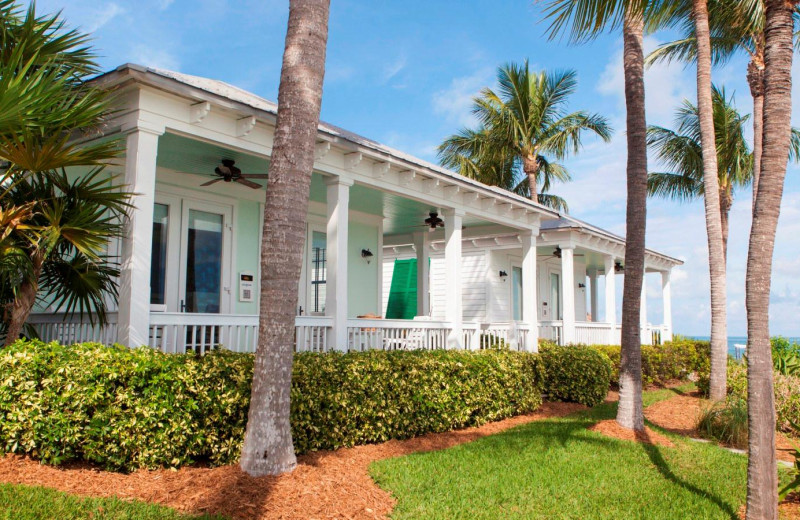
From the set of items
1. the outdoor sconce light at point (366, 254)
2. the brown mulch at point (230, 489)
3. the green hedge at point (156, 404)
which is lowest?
the brown mulch at point (230, 489)

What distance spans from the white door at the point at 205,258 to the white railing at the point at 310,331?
2214 millimetres

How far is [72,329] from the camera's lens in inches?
303

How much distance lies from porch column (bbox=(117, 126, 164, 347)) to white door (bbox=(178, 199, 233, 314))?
327 cm

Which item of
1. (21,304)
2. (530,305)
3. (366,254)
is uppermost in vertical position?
(366,254)

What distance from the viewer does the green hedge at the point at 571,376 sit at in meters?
12.4

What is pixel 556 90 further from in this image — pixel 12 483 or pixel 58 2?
pixel 12 483

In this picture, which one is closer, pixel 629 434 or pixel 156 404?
pixel 156 404

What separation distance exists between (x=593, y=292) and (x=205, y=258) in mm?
18066

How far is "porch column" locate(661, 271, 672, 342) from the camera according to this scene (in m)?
22.1

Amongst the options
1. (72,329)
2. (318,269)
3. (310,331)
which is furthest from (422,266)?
(72,329)

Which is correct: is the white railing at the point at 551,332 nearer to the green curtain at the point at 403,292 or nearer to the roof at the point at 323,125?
the roof at the point at 323,125

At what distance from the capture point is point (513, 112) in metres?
25.0

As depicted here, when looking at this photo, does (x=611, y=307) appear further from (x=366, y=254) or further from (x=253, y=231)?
(x=253, y=231)

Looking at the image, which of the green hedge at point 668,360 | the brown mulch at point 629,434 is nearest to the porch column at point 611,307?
the green hedge at point 668,360
